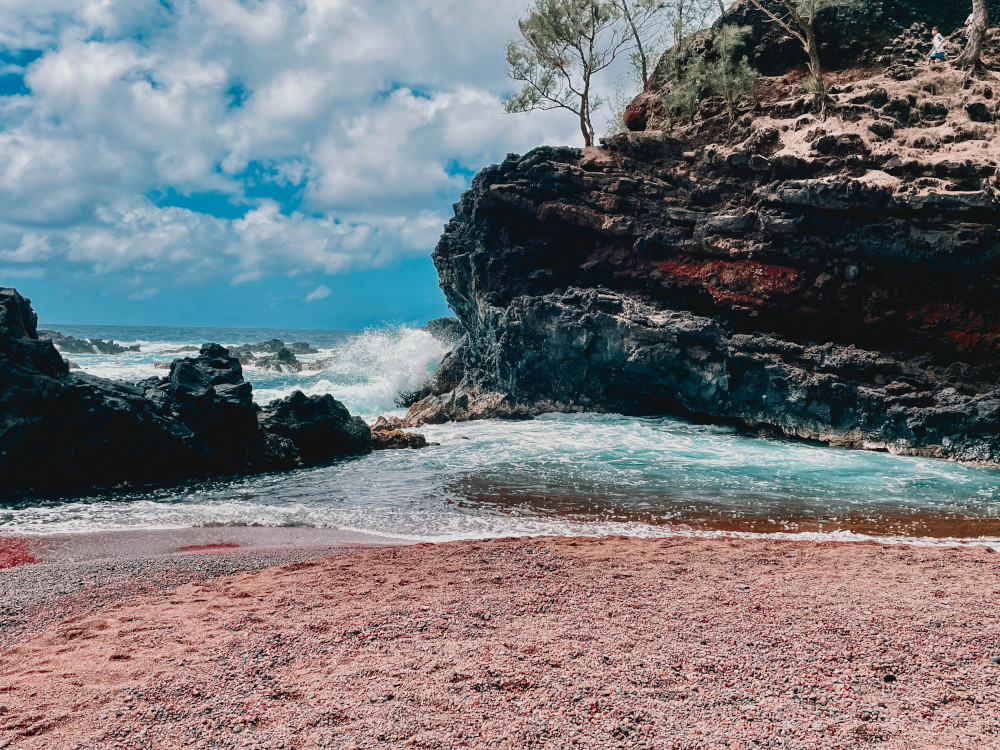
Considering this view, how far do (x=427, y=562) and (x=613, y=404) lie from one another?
1606cm

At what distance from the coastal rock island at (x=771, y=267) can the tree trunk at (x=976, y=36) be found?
0.49m

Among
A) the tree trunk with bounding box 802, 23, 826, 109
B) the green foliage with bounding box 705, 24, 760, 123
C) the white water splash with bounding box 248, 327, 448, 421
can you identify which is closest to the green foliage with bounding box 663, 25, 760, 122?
the green foliage with bounding box 705, 24, 760, 123

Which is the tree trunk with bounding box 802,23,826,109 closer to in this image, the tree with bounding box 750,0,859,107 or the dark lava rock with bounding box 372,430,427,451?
the tree with bounding box 750,0,859,107

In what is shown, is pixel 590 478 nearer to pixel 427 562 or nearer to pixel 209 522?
pixel 427 562

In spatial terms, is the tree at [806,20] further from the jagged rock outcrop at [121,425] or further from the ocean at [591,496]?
the jagged rock outcrop at [121,425]

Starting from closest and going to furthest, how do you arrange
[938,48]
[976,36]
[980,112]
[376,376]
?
[980,112] < [976,36] < [938,48] < [376,376]

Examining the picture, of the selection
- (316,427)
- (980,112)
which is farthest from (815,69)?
(316,427)

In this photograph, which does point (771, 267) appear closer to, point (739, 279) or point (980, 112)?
point (739, 279)

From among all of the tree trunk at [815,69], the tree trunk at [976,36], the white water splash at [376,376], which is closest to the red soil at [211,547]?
the white water splash at [376,376]

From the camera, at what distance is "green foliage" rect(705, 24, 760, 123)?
21.1 m

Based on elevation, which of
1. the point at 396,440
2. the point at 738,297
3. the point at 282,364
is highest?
the point at 282,364

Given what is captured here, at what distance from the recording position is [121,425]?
41.2 ft

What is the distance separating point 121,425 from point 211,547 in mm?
6012

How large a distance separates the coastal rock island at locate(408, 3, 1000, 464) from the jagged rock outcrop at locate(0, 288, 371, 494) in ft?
31.8
